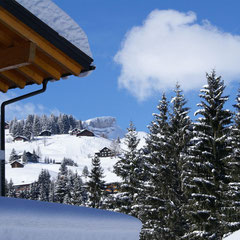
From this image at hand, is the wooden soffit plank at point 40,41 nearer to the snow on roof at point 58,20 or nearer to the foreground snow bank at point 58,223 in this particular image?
the snow on roof at point 58,20

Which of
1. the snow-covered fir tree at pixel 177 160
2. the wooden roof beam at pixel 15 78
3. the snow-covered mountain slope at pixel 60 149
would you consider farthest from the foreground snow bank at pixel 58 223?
the snow-covered mountain slope at pixel 60 149

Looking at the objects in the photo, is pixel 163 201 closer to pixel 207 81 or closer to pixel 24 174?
pixel 207 81

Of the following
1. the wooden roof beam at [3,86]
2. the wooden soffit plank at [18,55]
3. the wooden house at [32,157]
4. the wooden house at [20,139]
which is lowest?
the wooden soffit plank at [18,55]

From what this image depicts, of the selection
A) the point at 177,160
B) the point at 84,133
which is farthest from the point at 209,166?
the point at 84,133

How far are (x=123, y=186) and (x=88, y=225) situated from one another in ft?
91.9

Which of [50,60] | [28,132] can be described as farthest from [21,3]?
[28,132]

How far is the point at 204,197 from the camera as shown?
67.3 feet

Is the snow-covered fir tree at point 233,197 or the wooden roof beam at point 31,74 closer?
the wooden roof beam at point 31,74

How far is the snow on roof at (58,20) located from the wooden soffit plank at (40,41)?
0.58 feet

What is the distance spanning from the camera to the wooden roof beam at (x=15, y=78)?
5.62 metres

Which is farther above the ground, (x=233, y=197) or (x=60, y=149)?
(x=60, y=149)

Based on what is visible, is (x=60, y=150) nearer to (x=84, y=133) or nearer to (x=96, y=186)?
(x=84, y=133)

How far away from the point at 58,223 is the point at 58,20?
234 cm

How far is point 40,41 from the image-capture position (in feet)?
13.0
